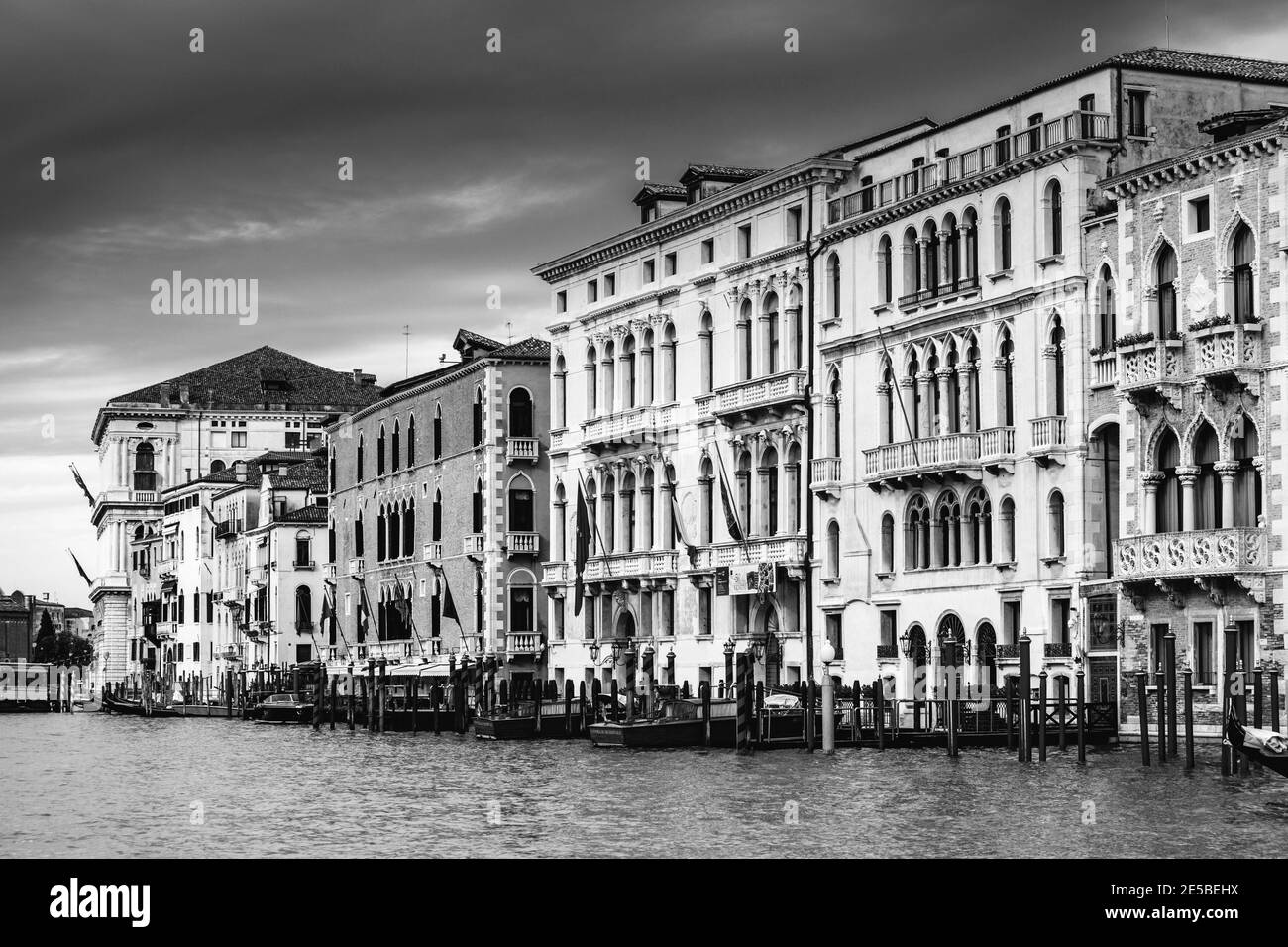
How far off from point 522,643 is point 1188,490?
29.2 meters

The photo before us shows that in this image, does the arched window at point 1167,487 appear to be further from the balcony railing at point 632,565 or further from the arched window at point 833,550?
the balcony railing at point 632,565

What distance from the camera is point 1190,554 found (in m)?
37.3

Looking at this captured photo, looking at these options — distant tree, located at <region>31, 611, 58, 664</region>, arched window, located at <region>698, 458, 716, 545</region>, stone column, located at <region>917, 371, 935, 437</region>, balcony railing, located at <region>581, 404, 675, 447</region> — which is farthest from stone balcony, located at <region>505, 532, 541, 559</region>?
distant tree, located at <region>31, 611, 58, 664</region>

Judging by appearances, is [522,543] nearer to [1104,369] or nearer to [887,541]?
[887,541]

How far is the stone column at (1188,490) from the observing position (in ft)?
123

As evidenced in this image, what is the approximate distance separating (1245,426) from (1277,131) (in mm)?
4629

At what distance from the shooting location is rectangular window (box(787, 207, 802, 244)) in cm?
5038

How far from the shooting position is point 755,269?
2041 inches

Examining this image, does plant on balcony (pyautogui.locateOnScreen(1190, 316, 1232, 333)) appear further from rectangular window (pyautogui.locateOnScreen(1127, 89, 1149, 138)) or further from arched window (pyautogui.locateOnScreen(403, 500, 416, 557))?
arched window (pyautogui.locateOnScreen(403, 500, 416, 557))

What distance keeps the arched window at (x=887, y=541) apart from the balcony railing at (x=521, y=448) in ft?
62.5

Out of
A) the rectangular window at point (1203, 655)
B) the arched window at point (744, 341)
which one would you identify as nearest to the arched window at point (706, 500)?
the arched window at point (744, 341)
